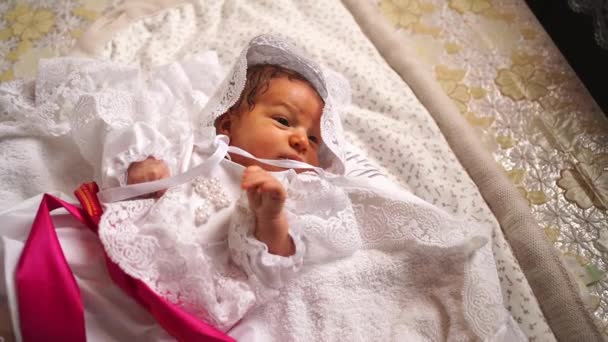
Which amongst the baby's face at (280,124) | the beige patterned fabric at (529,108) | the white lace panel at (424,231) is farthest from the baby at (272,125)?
the beige patterned fabric at (529,108)

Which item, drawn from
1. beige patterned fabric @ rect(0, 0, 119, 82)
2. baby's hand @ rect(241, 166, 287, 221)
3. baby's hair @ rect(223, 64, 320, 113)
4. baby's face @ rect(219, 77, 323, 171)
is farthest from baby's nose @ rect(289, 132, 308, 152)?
beige patterned fabric @ rect(0, 0, 119, 82)

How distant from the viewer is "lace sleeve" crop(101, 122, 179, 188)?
953 millimetres

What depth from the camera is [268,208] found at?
850 millimetres

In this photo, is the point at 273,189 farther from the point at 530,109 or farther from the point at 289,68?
the point at 530,109

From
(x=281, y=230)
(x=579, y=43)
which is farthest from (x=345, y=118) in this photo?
(x=579, y=43)

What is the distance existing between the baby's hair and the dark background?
0.98m

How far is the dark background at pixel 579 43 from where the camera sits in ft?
4.96

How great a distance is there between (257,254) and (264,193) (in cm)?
13

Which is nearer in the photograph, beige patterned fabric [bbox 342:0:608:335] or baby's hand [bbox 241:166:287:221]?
baby's hand [bbox 241:166:287:221]

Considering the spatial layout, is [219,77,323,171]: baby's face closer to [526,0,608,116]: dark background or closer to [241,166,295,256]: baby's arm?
[241,166,295,256]: baby's arm

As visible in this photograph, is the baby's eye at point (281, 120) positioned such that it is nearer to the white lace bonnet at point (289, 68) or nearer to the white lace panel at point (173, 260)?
the white lace bonnet at point (289, 68)

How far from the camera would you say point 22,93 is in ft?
3.87

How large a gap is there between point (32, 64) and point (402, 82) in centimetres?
111

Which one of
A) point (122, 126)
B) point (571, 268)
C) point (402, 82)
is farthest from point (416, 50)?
point (122, 126)
